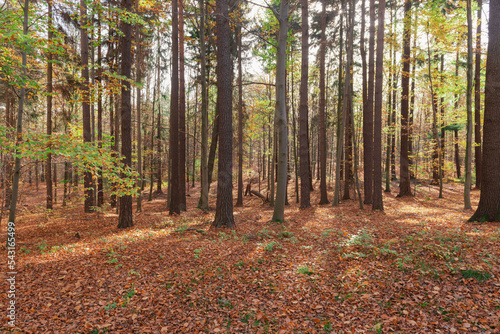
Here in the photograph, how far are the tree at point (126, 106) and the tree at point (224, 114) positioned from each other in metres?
3.45

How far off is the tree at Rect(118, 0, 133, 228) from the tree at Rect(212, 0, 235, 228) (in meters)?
3.45

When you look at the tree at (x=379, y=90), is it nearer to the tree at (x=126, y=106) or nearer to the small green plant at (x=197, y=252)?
the small green plant at (x=197, y=252)

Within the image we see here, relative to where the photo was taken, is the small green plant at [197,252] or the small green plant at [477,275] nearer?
the small green plant at [477,275]

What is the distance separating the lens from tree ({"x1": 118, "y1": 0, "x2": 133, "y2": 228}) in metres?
8.91

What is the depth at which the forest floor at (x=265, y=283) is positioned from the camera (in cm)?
393

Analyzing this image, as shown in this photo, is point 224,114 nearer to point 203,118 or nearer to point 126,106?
point 126,106

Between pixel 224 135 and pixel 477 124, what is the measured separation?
1891cm

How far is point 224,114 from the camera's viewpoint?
8445mm

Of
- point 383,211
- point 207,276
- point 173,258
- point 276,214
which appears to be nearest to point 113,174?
point 173,258

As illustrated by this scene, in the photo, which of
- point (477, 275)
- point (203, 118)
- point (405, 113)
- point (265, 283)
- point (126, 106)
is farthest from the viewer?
point (405, 113)

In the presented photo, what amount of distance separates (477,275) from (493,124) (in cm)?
571

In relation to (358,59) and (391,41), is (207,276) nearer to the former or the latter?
(391,41)

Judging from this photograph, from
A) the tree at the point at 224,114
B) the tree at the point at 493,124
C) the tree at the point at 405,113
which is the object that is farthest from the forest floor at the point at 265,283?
the tree at the point at 405,113

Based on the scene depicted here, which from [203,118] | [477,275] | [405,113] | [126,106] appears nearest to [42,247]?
[126,106]
